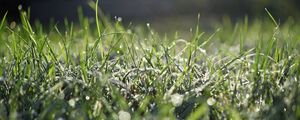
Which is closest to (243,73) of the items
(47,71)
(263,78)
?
(263,78)

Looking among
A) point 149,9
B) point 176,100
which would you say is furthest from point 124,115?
point 149,9

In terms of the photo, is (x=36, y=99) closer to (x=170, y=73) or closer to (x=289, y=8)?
(x=170, y=73)

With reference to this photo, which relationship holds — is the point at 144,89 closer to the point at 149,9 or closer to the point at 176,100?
the point at 176,100

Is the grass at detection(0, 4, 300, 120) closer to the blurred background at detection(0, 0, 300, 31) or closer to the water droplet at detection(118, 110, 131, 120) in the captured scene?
the water droplet at detection(118, 110, 131, 120)

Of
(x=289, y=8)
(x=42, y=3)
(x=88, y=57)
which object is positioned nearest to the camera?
(x=88, y=57)

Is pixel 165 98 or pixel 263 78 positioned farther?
pixel 263 78

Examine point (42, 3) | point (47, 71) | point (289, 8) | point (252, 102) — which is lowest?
point (252, 102)

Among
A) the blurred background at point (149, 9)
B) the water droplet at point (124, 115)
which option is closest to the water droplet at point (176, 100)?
the water droplet at point (124, 115)

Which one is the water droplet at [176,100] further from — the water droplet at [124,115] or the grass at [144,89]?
the water droplet at [124,115]
